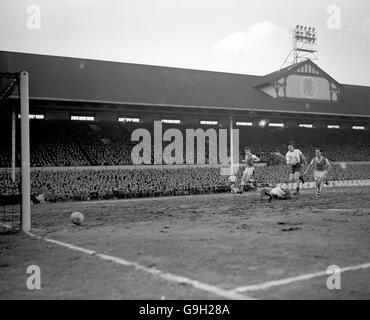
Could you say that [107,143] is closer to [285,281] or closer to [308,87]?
[308,87]

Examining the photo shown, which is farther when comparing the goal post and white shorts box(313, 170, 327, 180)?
white shorts box(313, 170, 327, 180)

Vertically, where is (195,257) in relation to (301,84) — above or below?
below

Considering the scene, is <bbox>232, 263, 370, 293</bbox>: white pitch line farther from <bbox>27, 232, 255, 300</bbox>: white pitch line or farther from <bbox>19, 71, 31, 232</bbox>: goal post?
<bbox>19, 71, 31, 232</bbox>: goal post

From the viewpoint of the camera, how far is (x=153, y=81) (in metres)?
37.5

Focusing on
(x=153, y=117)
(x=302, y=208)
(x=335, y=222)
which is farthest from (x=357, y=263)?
(x=153, y=117)

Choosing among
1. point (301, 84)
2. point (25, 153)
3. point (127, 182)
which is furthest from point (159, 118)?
point (25, 153)

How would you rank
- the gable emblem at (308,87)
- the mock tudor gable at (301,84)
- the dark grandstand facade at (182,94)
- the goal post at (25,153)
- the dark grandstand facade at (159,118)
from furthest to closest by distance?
the gable emblem at (308,87)
the mock tudor gable at (301,84)
the dark grandstand facade at (182,94)
the dark grandstand facade at (159,118)
the goal post at (25,153)

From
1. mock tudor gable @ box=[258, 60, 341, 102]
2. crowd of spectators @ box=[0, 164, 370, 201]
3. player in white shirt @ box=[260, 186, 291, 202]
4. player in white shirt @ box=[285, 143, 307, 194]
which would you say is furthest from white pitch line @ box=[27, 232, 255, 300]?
mock tudor gable @ box=[258, 60, 341, 102]

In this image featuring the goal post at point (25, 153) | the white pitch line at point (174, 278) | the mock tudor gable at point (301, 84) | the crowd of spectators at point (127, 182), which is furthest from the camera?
the mock tudor gable at point (301, 84)

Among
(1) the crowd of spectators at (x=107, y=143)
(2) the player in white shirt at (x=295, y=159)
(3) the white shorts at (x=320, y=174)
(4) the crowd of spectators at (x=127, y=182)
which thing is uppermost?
(1) the crowd of spectators at (x=107, y=143)

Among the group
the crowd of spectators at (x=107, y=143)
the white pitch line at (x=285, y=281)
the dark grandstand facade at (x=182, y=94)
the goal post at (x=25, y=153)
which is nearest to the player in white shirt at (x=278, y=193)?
the goal post at (x=25, y=153)

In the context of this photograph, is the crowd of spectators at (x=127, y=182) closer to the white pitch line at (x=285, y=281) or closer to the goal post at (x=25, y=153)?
the goal post at (x=25, y=153)

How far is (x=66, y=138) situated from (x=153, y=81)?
423 inches
